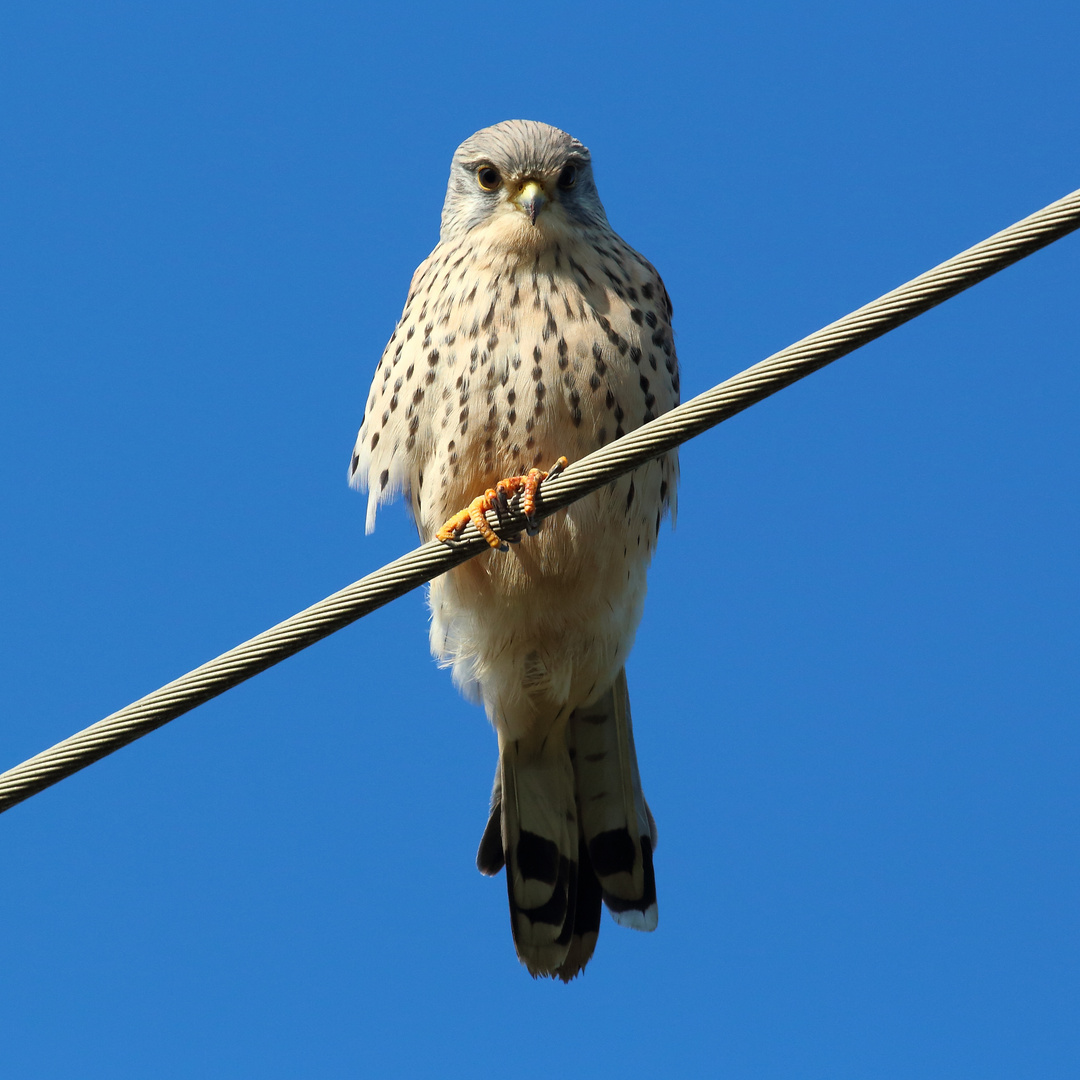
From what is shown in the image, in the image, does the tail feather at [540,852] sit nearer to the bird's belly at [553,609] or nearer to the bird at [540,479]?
the bird at [540,479]

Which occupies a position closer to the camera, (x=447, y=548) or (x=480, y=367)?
(x=447, y=548)

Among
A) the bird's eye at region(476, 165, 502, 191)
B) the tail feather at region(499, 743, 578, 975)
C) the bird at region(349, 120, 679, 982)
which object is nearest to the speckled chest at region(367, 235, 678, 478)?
the bird at region(349, 120, 679, 982)

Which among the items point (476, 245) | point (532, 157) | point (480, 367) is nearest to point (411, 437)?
point (480, 367)

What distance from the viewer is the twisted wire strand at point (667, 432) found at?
116 inches

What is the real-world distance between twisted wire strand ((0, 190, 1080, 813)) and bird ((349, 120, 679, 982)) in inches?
35.7

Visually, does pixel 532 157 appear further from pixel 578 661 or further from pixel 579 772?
pixel 579 772

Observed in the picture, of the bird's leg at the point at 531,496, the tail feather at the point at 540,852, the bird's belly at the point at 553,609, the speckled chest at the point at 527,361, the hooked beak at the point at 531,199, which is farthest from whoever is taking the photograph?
the tail feather at the point at 540,852

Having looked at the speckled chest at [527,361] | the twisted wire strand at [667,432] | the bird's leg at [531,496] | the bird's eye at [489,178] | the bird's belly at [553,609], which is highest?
the bird's eye at [489,178]

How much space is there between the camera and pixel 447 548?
11.0ft

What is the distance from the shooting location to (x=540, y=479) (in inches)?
162

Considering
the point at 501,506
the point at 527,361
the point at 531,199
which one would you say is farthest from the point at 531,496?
the point at 531,199

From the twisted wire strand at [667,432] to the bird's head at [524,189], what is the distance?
5.59ft

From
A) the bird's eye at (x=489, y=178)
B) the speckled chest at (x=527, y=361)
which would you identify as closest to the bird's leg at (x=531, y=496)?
the speckled chest at (x=527, y=361)

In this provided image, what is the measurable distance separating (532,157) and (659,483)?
1.14 meters
